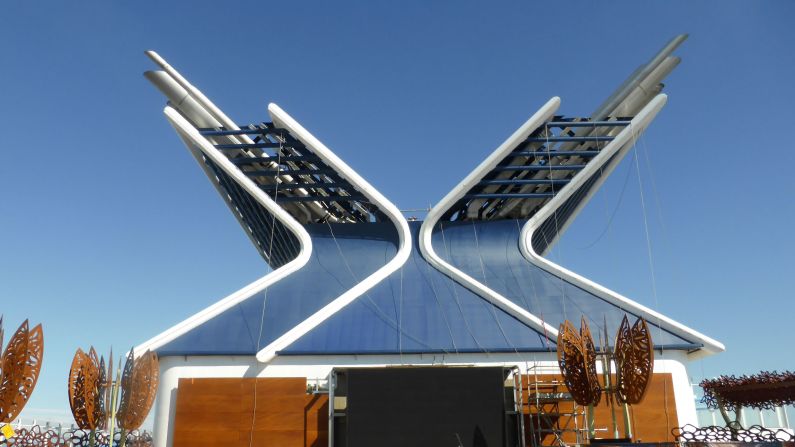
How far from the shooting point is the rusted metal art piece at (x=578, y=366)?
15.0 meters

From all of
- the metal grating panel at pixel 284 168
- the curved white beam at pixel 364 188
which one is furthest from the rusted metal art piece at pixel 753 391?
the metal grating panel at pixel 284 168

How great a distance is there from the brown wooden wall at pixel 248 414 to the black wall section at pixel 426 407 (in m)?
2.12

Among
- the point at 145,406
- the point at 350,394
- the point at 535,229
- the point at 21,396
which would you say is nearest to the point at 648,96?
the point at 535,229

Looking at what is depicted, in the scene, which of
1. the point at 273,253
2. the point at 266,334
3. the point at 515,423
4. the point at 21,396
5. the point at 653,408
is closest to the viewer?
the point at 21,396

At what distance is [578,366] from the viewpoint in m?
15.2

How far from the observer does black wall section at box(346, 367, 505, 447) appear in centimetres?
1680

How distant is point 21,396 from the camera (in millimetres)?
11945

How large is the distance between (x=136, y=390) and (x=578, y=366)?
1005 cm

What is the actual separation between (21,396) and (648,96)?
72.4 ft

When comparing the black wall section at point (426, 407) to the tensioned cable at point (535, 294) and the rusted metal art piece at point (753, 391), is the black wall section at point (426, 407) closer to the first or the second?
the tensioned cable at point (535, 294)

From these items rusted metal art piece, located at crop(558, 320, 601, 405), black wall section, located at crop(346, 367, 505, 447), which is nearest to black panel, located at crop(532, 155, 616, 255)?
black wall section, located at crop(346, 367, 505, 447)

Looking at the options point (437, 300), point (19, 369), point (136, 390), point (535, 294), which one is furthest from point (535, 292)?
point (19, 369)

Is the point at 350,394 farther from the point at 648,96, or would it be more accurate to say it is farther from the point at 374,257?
the point at 648,96

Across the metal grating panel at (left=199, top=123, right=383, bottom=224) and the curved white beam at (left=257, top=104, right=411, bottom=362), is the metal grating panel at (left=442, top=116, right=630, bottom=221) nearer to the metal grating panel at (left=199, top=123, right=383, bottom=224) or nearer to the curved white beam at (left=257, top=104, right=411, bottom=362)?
the curved white beam at (left=257, top=104, right=411, bottom=362)
